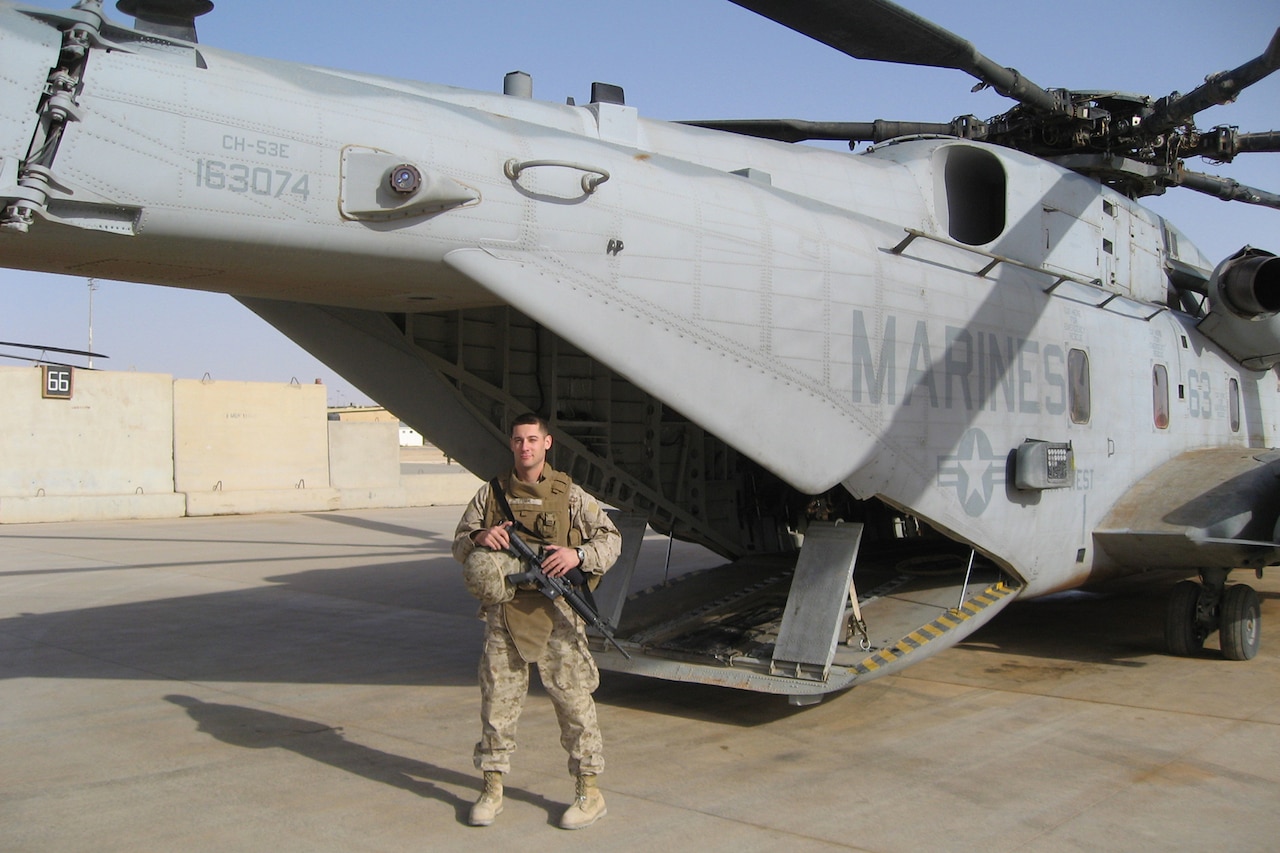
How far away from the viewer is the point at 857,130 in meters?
9.37

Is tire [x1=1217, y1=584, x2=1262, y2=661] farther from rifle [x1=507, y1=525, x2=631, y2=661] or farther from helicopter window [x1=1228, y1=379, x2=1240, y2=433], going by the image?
rifle [x1=507, y1=525, x2=631, y2=661]

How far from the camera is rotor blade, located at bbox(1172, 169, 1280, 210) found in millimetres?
10266

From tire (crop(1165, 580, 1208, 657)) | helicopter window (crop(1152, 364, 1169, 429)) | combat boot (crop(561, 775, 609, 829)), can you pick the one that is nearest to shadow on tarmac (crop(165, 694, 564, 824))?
combat boot (crop(561, 775, 609, 829))

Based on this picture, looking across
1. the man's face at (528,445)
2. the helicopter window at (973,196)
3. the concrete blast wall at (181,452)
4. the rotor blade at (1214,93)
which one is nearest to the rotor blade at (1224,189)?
the rotor blade at (1214,93)

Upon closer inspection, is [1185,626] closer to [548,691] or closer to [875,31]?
[875,31]

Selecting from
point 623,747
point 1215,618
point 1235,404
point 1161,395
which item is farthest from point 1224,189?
point 623,747

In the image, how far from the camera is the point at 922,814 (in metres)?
4.61

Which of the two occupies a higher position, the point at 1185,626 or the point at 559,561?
the point at 559,561

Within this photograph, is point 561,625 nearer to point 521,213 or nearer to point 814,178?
point 521,213

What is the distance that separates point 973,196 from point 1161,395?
2.51m

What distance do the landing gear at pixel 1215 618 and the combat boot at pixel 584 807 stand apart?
5.61 metres

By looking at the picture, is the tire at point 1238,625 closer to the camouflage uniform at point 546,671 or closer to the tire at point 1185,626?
the tire at point 1185,626

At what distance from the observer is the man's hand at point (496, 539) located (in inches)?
172

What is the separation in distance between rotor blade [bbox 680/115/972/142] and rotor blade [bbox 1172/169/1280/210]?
2331mm
